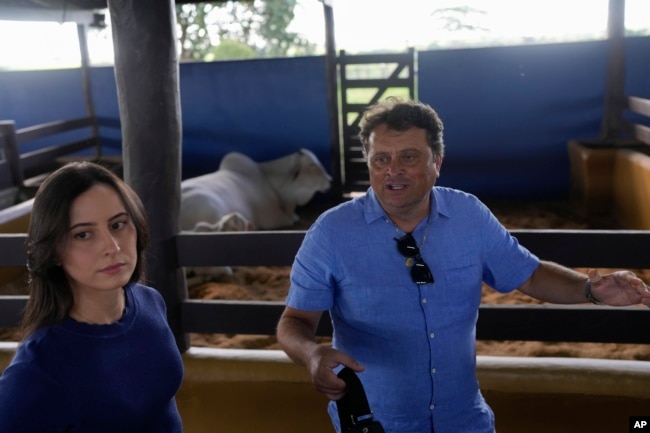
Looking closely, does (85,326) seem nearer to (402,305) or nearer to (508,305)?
(402,305)

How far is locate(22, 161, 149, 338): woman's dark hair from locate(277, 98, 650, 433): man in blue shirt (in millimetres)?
536

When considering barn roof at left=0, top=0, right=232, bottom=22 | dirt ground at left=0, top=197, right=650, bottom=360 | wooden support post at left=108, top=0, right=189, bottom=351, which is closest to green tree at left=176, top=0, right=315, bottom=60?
barn roof at left=0, top=0, right=232, bottom=22

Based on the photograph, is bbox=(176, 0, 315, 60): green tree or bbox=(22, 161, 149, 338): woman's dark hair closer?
bbox=(22, 161, 149, 338): woman's dark hair

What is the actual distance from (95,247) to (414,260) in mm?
744

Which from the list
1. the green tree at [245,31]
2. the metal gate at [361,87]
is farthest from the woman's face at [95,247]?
the green tree at [245,31]

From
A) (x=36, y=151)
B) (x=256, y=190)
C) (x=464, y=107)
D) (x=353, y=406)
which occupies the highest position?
(x=464, y=107)

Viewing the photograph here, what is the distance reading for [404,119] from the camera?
167cm

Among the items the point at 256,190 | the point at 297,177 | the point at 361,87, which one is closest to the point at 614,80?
the point at 361,87

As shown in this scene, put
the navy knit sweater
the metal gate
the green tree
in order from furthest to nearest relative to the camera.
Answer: the green tree, the metal gate, the navy knit sweater

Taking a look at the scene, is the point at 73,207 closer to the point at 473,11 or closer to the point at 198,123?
the point at 198,123

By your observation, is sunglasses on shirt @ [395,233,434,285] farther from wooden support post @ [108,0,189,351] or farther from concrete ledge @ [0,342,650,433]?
wooden support post @ [108,0,189,351]

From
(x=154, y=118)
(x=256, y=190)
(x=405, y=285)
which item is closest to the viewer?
(x=405, y=285)

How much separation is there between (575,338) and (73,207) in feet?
5.79

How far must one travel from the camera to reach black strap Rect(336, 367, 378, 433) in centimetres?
129
